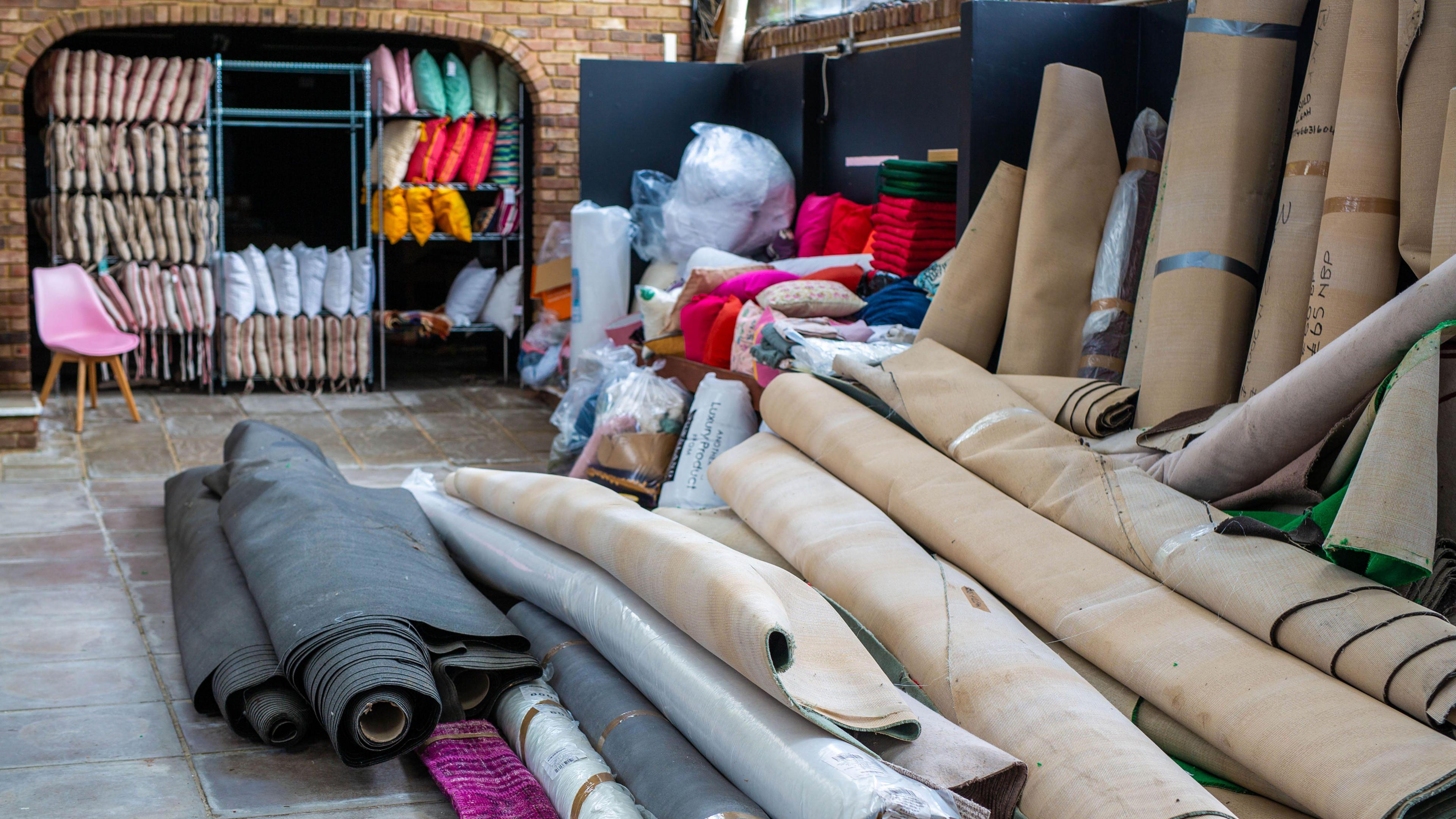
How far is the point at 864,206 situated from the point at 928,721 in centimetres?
381

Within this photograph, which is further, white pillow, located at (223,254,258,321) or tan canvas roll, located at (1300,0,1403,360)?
white pillow, located at (223,254,258,321)

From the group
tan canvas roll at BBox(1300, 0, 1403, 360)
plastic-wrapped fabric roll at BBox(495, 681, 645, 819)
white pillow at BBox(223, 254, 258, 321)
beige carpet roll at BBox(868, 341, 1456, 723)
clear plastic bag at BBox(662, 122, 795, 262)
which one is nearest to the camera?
beige carpet roll at BBox(868, 341, 1456, 723)

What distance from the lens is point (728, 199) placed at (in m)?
5.86

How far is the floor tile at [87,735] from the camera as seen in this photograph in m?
2.38

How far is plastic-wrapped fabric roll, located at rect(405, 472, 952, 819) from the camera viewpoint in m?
1.70

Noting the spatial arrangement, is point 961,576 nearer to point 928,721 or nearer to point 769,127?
point 928,721

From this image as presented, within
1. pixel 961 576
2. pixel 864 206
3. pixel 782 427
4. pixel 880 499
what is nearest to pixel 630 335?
pixel 864 206

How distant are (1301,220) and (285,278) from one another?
586 cm

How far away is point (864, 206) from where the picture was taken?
546cm

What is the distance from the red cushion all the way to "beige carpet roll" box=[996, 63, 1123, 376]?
1.71 metres

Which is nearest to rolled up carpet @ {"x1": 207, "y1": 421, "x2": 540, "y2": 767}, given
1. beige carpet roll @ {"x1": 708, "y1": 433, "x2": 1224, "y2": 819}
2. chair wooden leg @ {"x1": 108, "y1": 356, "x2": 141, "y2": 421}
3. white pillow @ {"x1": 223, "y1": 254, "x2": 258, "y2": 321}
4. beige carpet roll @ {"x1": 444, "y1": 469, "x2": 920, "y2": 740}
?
beige carpet roll @ {"x1": 444, "y1": 469, "x2": 920, "y2": 740}

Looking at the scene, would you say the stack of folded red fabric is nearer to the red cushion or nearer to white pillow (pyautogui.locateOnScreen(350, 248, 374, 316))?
the red cushion

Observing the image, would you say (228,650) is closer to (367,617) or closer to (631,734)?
(367,617)

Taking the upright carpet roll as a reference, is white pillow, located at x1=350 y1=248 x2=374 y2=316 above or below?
below
